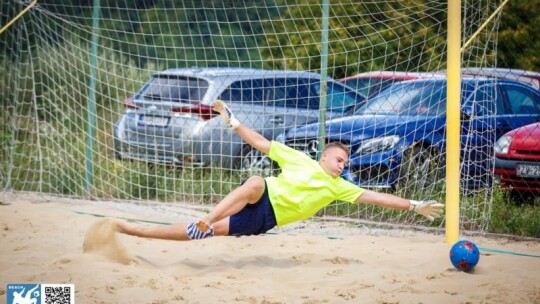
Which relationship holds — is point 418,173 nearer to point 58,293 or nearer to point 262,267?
point 262,267

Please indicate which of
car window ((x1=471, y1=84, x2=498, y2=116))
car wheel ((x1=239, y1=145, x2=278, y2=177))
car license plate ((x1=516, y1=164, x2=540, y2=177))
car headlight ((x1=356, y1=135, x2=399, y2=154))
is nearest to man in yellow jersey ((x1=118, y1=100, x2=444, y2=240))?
car window ((x1=471, y1=84, x2=498, y2=116))

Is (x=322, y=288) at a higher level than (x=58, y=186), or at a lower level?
lower

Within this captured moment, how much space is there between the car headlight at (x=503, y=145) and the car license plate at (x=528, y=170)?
218 mm

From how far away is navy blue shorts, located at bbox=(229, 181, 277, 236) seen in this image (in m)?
6.14

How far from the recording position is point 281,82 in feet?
31.9

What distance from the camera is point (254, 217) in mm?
6141

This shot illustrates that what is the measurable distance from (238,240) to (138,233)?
142cm

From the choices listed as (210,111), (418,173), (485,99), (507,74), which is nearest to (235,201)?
(418,173)

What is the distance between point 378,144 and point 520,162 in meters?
1.41

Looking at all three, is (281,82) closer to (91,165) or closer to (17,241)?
(91,165)

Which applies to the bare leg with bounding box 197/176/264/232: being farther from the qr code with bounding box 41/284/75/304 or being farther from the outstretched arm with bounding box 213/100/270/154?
the qr code with bounding box 41/284/75/304

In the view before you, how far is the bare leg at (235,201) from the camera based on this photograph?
5.92m

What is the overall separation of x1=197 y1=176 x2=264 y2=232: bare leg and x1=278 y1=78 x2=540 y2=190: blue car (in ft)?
8.36

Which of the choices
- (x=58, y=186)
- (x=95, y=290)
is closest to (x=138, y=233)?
(x=95, y=290)
